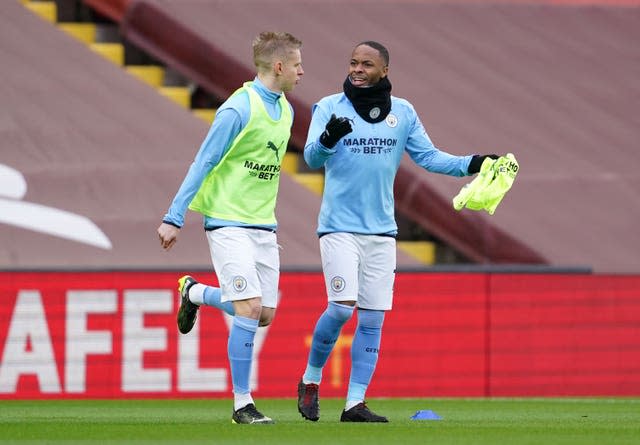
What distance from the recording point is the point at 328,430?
310 inches

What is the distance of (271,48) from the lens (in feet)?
27.1

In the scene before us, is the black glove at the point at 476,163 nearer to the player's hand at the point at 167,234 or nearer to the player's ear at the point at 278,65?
the player's ear at the point at 278,65

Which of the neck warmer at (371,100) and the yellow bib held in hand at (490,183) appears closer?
the neck warmer at (371,100)

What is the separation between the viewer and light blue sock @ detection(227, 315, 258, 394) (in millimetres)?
8156

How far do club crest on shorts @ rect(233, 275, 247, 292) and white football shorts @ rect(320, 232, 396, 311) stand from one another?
22.6 inches

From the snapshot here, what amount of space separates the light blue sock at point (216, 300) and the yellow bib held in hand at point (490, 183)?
1.37 m

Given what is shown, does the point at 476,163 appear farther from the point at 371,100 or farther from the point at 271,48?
the point at 271,48

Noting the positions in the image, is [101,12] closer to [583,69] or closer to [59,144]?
[59,144]

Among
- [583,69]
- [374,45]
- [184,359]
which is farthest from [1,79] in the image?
[374,45]

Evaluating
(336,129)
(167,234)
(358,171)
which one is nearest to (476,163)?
(358,171)

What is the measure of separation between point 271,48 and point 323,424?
6.53 feet

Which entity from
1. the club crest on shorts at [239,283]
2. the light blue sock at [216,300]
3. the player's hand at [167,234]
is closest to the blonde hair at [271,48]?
the player's hand at [167,234]

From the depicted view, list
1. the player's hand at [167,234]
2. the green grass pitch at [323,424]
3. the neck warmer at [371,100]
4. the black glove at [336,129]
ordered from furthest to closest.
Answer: the neck warmer at [371,100] < the black glove at [336,129] < the player's hand at [167,234] < the green grass pitch at [323,424]

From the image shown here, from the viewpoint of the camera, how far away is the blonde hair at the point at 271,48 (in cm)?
826
